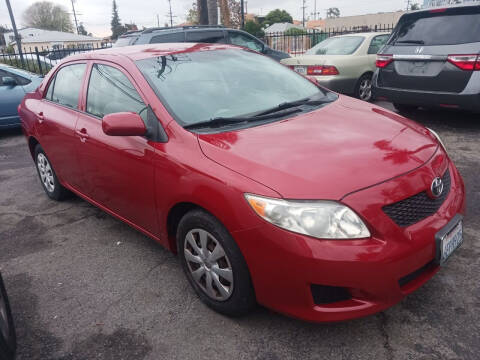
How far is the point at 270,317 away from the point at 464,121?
5590 mm

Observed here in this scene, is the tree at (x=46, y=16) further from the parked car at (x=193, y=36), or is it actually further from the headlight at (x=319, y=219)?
the headlight at (x=319, y=219)

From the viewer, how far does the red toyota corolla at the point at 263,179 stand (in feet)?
6.66

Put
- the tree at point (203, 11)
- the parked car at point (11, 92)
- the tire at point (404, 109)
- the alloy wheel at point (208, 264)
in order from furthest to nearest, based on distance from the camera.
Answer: the tree at point (203, 11) → the parked car at point (11, 92) → the tire at point (404, 109) → the alloy wheel at point (208, 264)

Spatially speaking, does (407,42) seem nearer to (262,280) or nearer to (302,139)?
(302,139)

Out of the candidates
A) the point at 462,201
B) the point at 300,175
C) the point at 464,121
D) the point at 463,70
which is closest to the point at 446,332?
the point at 462,201

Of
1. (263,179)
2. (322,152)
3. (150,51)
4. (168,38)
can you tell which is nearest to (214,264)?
(263,179)

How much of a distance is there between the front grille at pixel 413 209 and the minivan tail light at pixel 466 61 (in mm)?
3843

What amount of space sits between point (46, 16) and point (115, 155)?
96.8 meters

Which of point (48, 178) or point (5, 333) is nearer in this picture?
point (5, 333)

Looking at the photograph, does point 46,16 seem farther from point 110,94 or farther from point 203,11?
point 110,94

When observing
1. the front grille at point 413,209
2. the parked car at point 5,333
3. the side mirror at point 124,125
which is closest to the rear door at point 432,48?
the front grille at point 413,209

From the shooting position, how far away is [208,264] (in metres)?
2.50

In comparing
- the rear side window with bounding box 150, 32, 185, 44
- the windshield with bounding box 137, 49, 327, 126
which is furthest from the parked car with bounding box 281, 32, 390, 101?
the windshield with bounding box 137, 49, 327, 126

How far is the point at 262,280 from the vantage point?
2.19 m
